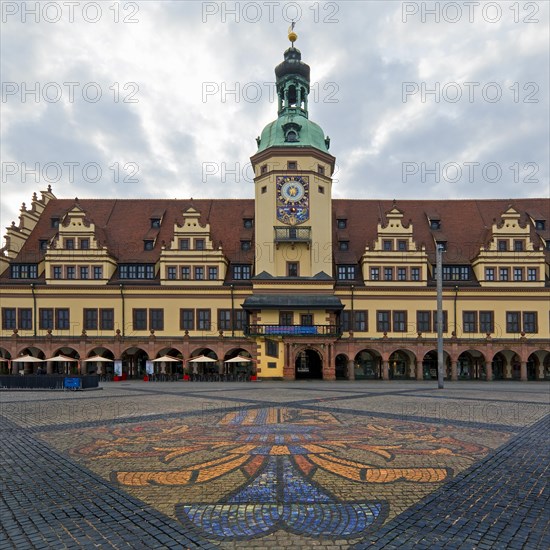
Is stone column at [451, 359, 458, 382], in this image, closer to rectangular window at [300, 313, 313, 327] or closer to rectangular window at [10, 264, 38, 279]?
rectangular window at [300, 313, 313, 327]

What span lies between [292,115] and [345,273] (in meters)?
16.2

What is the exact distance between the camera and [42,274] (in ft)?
141

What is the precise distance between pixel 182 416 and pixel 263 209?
27.7 metres

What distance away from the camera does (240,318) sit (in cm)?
4175

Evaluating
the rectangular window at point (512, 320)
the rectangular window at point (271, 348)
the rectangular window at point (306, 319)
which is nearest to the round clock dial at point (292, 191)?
the rectangular window at point (306, 319)

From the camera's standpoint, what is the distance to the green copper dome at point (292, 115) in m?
42.8

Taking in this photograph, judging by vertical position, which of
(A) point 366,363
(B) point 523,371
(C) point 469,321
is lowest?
(B) point 523,371

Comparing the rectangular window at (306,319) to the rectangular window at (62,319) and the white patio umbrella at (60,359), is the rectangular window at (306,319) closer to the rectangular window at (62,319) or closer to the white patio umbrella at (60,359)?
the white patio umbrella at (60,359)

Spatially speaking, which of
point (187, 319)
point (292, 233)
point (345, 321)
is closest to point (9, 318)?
point (187, 319)


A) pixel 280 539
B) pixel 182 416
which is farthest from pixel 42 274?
pixel 280 539

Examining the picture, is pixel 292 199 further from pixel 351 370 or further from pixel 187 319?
pixel 351 370

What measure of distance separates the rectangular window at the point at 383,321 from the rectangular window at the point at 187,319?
16917 mm

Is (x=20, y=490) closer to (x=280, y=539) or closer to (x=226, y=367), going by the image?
(x=280, y=539)

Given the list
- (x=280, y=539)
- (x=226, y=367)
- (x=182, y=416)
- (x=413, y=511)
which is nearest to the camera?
(x=280, y=539)
